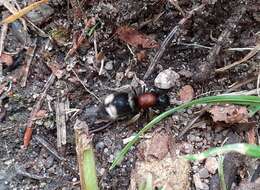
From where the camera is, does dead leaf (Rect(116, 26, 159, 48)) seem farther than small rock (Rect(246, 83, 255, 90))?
Yes

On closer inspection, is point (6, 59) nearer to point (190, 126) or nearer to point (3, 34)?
point (3, 34)

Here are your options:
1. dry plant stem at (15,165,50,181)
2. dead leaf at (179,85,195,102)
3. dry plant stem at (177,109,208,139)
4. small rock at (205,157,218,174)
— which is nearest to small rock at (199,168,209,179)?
small rock at (205,157,218,174)

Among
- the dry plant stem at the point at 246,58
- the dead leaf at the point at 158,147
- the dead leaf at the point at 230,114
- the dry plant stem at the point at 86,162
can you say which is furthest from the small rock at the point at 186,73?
the dry plant stem at the point at 86,162

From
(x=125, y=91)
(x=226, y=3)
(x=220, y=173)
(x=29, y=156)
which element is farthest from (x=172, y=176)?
(x=226, y=3)

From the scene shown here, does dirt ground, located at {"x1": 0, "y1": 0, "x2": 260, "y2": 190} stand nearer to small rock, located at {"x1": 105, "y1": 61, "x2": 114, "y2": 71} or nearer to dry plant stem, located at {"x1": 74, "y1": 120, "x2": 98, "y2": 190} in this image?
small rock, located at {"x1": 105, "y1": 61, "x2": 114, "y2": 71}

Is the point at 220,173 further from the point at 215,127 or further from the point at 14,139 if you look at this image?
the point at 14,139

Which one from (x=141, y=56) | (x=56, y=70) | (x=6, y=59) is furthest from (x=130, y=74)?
(x=6, y=59)
